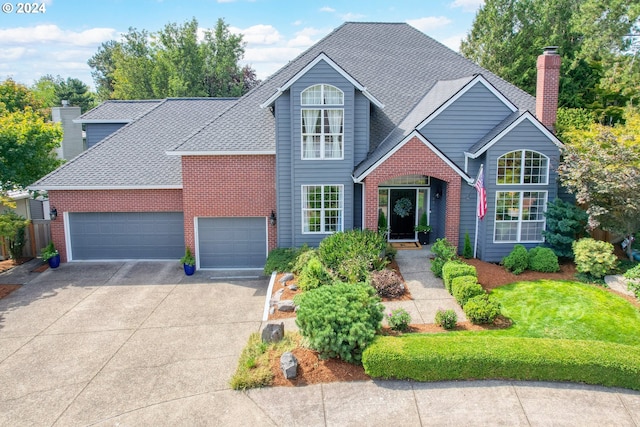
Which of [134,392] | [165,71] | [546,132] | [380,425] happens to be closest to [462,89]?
[546,132]

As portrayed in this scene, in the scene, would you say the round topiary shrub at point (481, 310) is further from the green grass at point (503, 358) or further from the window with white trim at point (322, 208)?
the window with white trim at point (322, 208)

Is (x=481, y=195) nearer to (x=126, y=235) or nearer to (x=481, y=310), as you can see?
(x=481, y=310)

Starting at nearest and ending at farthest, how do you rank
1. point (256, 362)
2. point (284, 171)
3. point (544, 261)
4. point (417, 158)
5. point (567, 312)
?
point (256, 362) → point (567, 312) → point (544, 261) → point (417, 158) → point (284, 171)

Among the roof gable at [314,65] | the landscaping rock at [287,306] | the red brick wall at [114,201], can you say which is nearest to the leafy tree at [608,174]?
the roof gable at [314,65]

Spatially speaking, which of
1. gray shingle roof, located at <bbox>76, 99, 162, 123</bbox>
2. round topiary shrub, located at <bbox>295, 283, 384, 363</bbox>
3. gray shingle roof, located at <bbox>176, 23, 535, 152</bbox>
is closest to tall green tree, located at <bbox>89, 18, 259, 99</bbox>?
gray shingle roof, located at <bbox>76, 99, 162, 123</bbox>

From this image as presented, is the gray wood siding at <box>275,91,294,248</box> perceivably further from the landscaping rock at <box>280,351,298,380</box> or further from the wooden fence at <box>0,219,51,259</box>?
the wooden fence at <box>0,219,51,259</box>

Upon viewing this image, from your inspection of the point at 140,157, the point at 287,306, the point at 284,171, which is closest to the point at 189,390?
the point at 287,306
